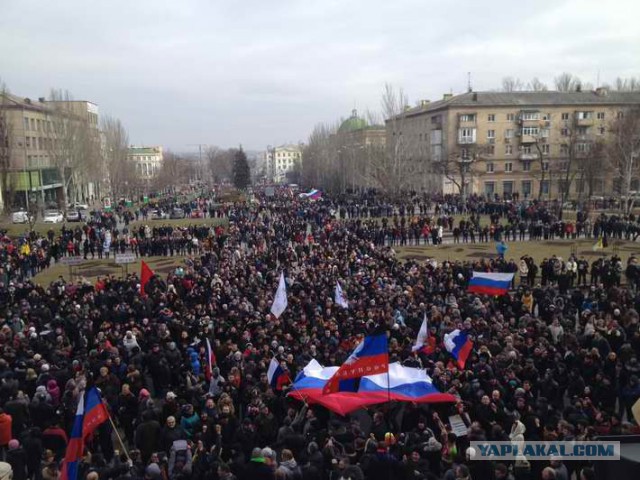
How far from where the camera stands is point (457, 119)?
67.7 meters

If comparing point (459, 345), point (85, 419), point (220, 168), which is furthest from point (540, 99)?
point (220, 168)

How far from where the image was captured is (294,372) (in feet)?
36.2

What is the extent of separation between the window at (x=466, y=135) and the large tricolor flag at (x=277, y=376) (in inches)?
2412

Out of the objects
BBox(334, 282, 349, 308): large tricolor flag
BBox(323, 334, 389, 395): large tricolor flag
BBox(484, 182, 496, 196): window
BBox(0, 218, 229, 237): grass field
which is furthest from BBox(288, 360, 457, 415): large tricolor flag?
BBox(484, 182, 496, 196): window

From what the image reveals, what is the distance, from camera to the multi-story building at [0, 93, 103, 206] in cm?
5762

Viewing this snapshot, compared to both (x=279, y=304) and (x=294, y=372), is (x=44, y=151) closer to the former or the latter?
(x=279, y=304)

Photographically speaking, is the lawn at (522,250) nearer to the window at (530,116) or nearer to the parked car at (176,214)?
the parked car at (176,214)

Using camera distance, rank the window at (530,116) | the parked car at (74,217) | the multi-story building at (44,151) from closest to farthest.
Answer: the parked car at (74,217)
the multi-story building at (44,151)
the window at (530,116)

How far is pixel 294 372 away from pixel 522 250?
21.4 m

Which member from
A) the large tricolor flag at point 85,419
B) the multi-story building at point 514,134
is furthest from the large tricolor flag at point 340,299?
the multi-story building at point 514,134

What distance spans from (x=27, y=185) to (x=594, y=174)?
194ft

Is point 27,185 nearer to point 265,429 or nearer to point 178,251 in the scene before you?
point 178,251

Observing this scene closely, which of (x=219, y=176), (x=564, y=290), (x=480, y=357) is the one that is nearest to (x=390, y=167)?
(x=564, y=290)

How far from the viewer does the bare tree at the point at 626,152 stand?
147 ft
